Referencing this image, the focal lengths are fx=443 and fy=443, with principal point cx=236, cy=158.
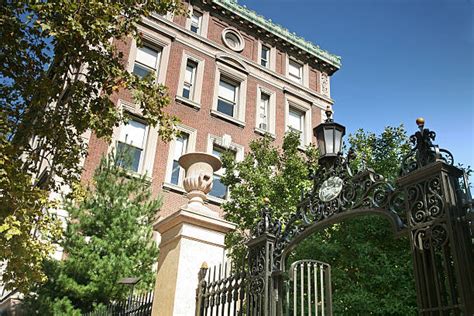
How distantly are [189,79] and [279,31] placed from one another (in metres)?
5.96

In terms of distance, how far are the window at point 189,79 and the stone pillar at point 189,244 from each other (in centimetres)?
1118

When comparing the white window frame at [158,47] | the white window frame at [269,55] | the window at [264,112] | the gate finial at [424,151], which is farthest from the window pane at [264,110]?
the gate finial at [424,151]

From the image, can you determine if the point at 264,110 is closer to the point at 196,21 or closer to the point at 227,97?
the point at 227,97

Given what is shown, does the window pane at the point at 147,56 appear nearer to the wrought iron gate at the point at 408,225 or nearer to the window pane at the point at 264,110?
the window pane at the point at 264,110

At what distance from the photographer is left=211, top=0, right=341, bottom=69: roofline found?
2002 centimetres

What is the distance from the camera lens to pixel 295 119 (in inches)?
789

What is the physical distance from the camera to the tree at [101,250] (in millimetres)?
9086

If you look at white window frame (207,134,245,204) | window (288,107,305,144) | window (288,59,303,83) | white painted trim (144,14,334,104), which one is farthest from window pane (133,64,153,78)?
window (288,59,303,83)

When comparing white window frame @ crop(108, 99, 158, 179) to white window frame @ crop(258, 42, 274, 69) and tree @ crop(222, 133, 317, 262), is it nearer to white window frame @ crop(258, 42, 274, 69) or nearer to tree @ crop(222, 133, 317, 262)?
tree @ crop(222, 133, 317, 262)

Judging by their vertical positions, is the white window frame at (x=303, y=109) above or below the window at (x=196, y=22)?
below

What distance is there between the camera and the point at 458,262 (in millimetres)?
3168

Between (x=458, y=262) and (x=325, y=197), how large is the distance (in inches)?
63.1

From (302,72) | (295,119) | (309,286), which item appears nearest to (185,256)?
(309,286)

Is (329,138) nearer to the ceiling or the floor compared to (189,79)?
nearer to the floor
